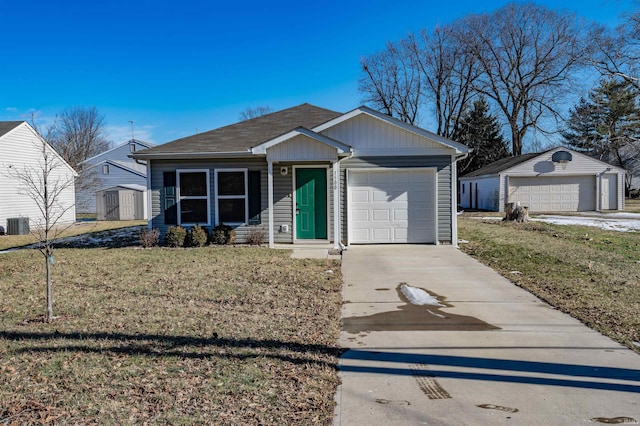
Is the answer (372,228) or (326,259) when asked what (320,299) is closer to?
(326,259)

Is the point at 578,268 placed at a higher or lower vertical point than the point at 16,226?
lower

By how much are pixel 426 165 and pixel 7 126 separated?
20.2 meters

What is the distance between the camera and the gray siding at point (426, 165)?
1218 centimetres

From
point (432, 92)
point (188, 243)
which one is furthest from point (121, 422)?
point (432, 92)

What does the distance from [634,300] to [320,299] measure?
4.29 metres

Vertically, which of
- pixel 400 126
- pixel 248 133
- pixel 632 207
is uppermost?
pixel 248 133

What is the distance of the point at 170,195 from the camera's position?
1268 cm

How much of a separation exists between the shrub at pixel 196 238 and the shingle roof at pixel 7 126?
14085 mm

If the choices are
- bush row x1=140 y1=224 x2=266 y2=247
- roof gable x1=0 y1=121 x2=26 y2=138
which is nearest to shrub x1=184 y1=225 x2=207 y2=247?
bush row x1=140 y1=224 x2=266 y2=247

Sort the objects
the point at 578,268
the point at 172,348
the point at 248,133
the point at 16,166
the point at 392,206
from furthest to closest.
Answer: the point at 16,166, the point at 248,133, the point at 392,206, the point at 578,268, the point at 172,348

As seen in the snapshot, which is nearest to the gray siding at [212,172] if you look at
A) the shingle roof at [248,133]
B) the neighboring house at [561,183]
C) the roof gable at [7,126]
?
the shingle roof at [248,133]

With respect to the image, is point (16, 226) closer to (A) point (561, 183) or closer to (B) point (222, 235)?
(B) point (222, 235)

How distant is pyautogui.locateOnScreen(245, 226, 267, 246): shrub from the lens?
12.3 meters

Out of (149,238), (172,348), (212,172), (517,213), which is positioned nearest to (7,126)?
(149,238)
